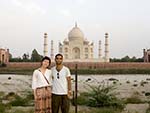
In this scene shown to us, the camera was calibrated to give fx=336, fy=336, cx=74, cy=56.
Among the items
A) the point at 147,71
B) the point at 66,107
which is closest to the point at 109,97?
the point at 66,107

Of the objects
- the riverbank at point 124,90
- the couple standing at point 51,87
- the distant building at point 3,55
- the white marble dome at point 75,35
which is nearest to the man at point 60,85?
the couple standing at point 51,87

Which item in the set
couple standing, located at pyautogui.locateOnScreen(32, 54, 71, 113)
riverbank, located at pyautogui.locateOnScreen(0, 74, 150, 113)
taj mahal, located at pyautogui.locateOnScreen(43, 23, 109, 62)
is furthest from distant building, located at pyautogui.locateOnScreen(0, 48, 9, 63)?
couple standing, located at pyautogui.locateOnScreen(32, 54, 71, 113)

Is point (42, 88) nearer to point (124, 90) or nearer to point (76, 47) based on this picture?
point (124, 90)

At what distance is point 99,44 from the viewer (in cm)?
5588

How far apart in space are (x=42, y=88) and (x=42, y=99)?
142 millimetres

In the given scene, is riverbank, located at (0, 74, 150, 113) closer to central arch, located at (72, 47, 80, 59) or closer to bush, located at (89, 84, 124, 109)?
bush, located at (89, 84, 124, 109)

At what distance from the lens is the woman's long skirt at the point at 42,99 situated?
4344 mm

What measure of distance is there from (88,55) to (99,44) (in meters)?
3.52

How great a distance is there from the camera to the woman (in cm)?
434

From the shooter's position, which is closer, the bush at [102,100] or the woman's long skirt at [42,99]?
the woman's long skirt at [42,99]

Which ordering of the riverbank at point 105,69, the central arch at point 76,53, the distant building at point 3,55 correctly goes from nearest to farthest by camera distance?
the riverbank at point 105,69 < the distant building at point 3,55 < the central arch at point 76,53

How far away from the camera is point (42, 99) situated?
4.36m

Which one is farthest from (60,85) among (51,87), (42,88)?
(42,88)

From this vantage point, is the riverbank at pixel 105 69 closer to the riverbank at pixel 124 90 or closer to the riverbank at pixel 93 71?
the riverbank at pixel 93 71
